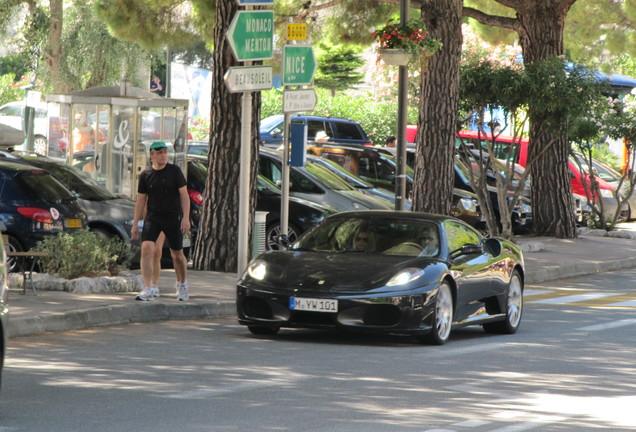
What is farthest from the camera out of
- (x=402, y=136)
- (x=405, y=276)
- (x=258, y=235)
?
(x=402, y=136)

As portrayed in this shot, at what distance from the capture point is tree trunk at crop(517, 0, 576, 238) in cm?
2538

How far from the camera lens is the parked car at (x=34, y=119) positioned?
3434 cm

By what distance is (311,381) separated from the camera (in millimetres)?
8922

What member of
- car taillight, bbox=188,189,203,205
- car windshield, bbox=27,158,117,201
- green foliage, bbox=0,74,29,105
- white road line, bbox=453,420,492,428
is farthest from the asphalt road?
green foliage, bbox=0,74,29,105

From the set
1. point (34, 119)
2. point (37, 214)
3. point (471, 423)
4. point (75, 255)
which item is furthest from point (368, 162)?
point (471, 423)

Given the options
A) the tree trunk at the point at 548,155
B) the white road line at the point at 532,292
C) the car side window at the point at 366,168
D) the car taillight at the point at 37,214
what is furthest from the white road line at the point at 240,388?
the car side window at the point at 366,168

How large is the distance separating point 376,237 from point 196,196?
27.4 ft

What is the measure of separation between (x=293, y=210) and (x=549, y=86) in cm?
530

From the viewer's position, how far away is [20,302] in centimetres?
1245

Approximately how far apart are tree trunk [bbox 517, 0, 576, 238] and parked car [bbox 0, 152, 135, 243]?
33.6 feet

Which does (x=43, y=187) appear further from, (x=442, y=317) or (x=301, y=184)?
(x=301, y=184)

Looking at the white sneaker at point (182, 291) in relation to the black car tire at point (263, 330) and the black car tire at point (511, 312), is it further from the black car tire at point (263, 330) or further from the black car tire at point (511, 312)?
the black car tire at point (511, 312)

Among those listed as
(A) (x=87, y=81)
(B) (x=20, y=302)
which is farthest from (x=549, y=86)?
(A) (x=87, y=81)

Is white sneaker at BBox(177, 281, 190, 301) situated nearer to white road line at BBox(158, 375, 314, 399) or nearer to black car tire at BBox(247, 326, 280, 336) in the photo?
black car tire at BBox(247, 326, 280, 336)
